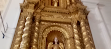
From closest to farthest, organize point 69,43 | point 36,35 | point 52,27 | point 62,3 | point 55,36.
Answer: point 36,35 < point 69,43 < point 52,27 < point 55,36 < point 62,3

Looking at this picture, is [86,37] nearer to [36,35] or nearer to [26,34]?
[36,35]

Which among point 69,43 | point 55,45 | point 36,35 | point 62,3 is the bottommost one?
point 55,45

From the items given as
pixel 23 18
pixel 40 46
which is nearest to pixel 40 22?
pixel 23 18

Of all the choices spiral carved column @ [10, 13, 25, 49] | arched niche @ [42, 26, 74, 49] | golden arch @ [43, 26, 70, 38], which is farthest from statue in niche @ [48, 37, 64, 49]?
spiral carved column @ [10, 13, 25, 49]

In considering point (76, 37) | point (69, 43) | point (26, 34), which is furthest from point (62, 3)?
point (26, 34)

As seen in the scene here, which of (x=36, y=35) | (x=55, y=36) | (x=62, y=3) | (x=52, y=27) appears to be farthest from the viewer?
(x=62, y=3)

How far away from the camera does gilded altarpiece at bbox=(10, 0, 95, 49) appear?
10.3 ft

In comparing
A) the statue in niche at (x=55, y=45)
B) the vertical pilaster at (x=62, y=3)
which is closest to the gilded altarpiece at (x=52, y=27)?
the statue in niche at (x=55, y=45)

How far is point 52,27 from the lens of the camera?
3.69 m

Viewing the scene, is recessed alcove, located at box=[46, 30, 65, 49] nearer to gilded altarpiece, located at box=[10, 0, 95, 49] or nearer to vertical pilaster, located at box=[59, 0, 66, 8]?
gilded altarpiece, located at box=[10, 0, 95, 49]

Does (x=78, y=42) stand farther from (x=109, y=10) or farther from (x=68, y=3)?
(x=109, y=10)

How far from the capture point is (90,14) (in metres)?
4.46

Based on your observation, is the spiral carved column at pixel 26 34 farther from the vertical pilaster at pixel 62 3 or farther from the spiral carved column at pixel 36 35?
the vertical pilaster at pixel 62 3

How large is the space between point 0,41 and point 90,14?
3414 mm
